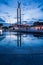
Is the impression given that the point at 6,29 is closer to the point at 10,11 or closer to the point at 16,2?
the point at 10,11

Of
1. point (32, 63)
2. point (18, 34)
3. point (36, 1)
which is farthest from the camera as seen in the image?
point (18, 34)

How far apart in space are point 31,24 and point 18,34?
70 centimetres

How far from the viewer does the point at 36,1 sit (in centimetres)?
421

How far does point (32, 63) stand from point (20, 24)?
7.48ft

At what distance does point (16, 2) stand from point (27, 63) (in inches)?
103

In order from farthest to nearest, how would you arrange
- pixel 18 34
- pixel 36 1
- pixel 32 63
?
pixel 18 34
pixel 36 1
pixel 32 63

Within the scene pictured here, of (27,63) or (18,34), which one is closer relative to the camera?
(27,63)

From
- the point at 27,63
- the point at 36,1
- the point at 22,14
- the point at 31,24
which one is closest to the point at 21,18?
the point at 22,14

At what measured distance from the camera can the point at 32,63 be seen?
2129mm

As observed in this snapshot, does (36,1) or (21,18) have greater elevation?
(36,1)

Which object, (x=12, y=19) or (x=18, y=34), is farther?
(x=18, y=34)

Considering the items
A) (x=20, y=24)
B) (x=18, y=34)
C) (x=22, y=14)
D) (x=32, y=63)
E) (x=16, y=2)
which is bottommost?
(x=32, y=63)

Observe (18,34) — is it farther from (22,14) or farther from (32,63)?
(32,63)

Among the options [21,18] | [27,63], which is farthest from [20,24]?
[27,63]
